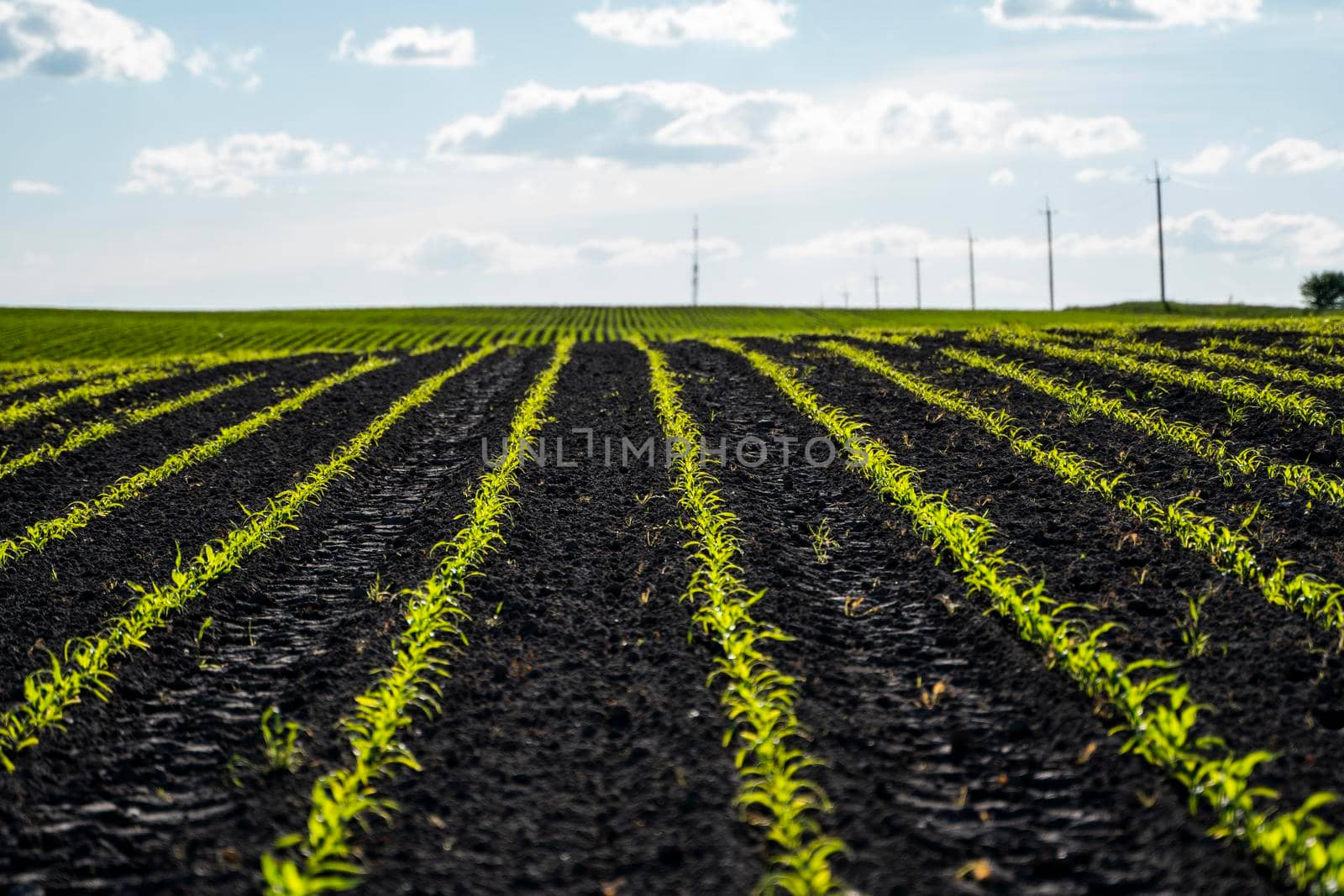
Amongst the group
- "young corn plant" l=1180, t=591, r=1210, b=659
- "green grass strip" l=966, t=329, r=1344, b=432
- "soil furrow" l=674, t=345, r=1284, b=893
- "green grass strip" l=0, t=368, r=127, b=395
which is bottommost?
"soil furrow" l=674, t=345, r=1284, b=893

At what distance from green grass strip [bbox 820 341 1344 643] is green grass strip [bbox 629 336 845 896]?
336 cm

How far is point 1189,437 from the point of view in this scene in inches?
468

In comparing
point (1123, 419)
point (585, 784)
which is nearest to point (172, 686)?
point (585, 784)

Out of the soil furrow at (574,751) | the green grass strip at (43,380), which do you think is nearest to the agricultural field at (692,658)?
the soil furrow at (574,751)

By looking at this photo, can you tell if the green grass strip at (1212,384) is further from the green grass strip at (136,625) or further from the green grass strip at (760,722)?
the green grass strip at (136,625)

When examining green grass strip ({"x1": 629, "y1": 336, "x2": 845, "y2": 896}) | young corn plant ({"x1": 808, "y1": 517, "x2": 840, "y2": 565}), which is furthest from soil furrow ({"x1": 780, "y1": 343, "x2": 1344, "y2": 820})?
green grass strip ({"x1": 629, "y1": 336, "x2": 845, "y2": 896})

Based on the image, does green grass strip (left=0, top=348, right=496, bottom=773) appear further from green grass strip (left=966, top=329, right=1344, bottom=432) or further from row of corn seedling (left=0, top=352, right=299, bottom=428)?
green grass strip (left=966, top=329, right=1344, bottom=432)

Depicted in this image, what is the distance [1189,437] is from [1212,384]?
413cm

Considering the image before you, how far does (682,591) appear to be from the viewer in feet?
24.6

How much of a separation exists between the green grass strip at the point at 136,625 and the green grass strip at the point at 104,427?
14.4ft

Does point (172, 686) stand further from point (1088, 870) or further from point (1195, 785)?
point (1195, 785)

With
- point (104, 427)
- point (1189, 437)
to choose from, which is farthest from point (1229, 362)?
point (104, 427)

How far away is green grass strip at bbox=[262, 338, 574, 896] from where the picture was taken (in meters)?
4.33

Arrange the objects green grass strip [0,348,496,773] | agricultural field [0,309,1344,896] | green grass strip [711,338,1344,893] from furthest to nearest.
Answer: green grass strip [0,348,496,773], agricultural field [0,309,1344,896], green grass strip [711,338,1344,893]
